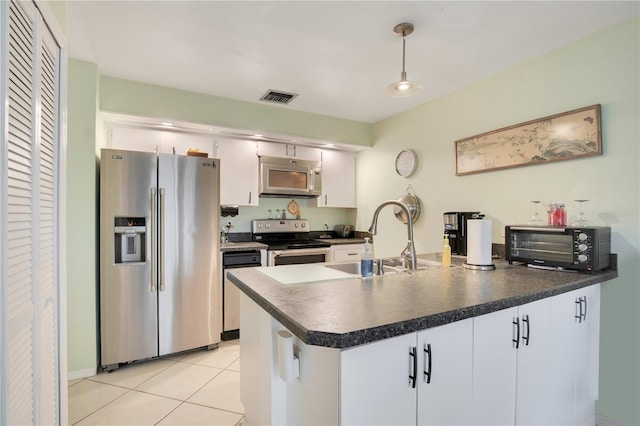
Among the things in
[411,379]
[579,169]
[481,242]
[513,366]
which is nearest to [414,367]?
[411,379]

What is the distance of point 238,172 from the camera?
3.36 metres

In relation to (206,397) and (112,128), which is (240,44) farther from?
(206,397)

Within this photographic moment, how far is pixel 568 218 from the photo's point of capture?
205 centimetres

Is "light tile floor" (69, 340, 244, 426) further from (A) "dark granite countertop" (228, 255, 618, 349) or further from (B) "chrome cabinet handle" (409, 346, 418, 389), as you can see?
(B) "chrome cabinet handle" (409, 346, 418, 389)

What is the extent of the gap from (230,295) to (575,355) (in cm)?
262

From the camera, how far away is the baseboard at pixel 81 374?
2323mm

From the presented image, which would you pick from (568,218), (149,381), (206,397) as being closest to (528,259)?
(568,218)

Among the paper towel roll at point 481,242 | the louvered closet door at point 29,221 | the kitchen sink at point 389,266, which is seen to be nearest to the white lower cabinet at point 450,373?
the paper towel roll at point 481,242

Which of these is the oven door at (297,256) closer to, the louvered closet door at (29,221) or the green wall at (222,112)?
the green wall at (222,112)

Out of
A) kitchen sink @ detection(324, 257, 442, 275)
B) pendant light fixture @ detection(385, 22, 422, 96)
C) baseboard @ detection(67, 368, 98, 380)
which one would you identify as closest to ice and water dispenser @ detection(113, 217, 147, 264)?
baseboard @ detection(67, 368, 98, 380)

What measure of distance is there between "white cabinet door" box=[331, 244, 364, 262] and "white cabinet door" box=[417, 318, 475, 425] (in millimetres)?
2432

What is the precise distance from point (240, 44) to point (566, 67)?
7.26ft

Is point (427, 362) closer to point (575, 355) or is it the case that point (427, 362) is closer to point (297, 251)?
point (575, 355)

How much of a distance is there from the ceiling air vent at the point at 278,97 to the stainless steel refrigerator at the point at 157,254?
85cm
